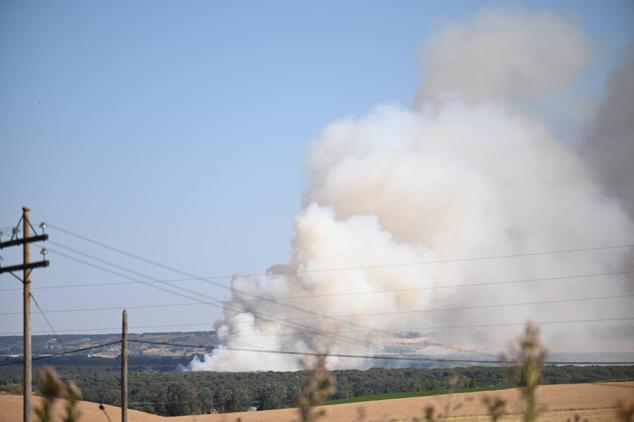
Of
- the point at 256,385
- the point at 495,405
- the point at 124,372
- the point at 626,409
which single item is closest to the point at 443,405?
the point at 124,372

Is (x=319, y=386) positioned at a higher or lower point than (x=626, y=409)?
higher

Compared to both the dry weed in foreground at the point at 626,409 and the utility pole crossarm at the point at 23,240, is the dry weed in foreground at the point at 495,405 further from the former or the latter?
the utility pole crossarm at the point at 23,240

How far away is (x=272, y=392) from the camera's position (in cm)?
10162

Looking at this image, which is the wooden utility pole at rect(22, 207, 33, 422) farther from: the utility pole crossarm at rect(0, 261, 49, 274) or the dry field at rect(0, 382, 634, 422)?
the dry field at rect(0, 382, 634, 422)

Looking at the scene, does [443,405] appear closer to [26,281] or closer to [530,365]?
[26,281]

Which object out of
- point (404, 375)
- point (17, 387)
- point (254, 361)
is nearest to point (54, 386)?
point (17, 387)

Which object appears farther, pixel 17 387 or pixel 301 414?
pixel 17 387

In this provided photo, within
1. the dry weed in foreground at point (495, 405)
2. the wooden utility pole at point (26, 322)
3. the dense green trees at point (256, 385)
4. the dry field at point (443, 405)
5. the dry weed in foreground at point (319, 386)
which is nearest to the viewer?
the dry weed in foreground at point (319, 386)

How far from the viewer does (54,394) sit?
21.6 feet

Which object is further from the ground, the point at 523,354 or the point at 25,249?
the point at 25,249

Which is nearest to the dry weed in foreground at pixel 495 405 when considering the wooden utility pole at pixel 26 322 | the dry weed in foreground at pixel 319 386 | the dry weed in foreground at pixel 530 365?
the dry weed in foreground at pixel 530 365

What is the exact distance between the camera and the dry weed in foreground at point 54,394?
21.3 feet

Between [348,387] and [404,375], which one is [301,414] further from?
[404,375]

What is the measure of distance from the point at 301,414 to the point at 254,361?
503ft
